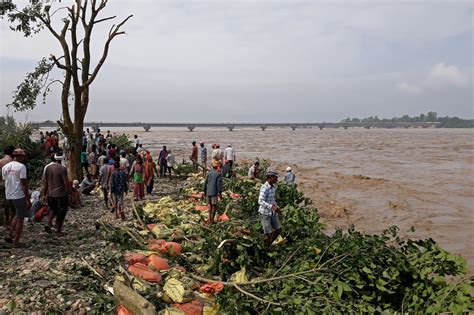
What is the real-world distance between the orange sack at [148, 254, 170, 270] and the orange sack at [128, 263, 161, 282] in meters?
0.21

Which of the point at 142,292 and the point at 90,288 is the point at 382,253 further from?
the point at 90,288

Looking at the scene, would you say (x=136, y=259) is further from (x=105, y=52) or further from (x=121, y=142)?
(x=121, y=142)

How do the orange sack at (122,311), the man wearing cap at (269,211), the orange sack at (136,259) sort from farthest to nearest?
the man wearing cap at (269,211) < the orange sack at (136,259) < the orange sack at (122,311)

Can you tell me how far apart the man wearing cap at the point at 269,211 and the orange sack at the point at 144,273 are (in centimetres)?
230

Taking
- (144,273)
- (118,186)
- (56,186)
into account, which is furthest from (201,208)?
(144,273)

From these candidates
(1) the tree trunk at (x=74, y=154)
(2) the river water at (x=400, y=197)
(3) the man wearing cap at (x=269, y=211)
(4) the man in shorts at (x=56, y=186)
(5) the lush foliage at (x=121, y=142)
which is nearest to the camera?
(3) the man wearing cap at (x=269, y=211)

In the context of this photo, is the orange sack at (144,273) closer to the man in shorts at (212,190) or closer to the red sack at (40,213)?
the man in shorts at (212,190)

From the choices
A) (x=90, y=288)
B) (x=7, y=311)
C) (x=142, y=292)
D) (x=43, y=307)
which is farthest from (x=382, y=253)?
(x=7, y=311)

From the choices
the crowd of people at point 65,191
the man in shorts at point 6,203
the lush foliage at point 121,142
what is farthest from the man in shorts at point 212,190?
the lush foliage at point 121,142

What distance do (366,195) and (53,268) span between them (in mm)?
16589

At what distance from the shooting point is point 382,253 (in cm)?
600

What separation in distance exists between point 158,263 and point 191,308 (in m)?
1.32

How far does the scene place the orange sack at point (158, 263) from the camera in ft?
21.5

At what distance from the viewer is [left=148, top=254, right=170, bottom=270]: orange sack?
6.56 meters
